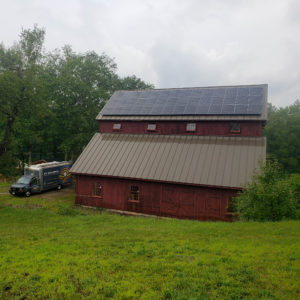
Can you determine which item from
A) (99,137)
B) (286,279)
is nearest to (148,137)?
(99,137)

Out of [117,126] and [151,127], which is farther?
[117,126]

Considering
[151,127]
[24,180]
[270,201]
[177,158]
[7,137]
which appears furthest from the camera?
[24,180]

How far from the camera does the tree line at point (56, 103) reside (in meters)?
18.3

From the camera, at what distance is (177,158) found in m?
18.2

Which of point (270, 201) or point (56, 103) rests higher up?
point (56, 103)

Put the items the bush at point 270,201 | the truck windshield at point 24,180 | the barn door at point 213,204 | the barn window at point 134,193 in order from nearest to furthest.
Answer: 1. the bush at point 270,201
2. the barn door at point 213,204
3. the barn window at point 134,193
4. the truck windshield at point 24,180

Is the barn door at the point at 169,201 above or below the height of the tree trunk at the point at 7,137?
below

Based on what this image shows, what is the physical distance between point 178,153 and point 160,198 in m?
3.88

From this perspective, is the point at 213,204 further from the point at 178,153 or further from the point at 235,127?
the point at 235,127

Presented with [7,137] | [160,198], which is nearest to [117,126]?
[160,198]

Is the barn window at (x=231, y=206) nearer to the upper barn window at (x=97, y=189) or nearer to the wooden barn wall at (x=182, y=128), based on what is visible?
the wooden barn wall at (x=182, y=128)

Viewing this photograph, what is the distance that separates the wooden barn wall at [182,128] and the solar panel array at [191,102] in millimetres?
903

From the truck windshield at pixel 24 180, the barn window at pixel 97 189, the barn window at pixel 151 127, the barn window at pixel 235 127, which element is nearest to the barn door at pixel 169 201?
the barn window at pixel 97 189

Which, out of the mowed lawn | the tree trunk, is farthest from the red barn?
the tree trunk
